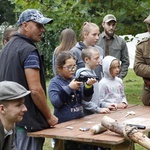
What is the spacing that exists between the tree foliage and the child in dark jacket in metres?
4.76

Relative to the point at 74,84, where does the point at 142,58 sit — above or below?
above

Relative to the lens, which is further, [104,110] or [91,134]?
[104,110]

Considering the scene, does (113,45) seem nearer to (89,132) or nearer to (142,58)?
(142,58)

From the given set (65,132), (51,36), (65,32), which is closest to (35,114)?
(65,132)

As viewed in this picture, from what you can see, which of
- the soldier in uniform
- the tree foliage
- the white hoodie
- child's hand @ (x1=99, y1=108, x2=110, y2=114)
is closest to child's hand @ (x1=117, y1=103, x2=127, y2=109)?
the white hoodie

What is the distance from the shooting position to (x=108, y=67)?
5.98 meters

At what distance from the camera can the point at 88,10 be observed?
10.1 meters

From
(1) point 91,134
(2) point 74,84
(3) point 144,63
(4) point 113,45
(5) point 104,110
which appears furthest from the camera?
(4) point 113,45

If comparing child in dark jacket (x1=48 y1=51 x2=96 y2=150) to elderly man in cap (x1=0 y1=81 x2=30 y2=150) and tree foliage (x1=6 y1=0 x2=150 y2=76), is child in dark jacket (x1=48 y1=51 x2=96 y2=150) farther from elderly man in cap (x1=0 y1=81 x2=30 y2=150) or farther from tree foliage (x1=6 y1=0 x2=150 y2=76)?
tree foliage (x1=6 y1=0 x2=150 y2=76)

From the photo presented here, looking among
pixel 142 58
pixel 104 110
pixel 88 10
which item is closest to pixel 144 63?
pixel 142 58

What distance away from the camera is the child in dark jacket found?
4.91 m

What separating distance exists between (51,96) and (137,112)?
121 cm

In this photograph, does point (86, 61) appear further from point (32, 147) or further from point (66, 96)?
point (32, 147)

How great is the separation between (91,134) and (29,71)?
827mm
